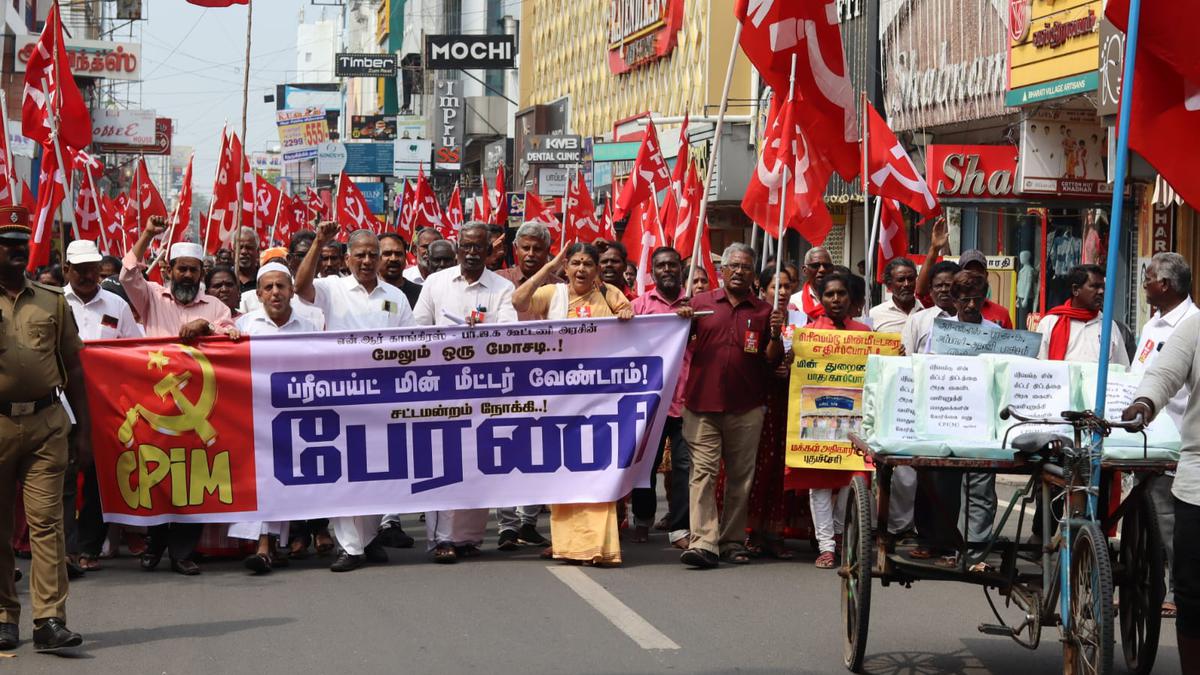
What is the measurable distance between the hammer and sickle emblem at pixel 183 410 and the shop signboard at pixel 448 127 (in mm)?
72400

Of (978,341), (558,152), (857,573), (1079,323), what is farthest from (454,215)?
(857,573)

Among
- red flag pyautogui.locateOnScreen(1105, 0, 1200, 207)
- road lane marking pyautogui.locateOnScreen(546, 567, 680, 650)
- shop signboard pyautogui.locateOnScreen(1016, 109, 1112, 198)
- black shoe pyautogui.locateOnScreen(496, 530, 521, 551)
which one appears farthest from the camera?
shop signboard pyautogui.locateOnScreen(1016, 109, 1112, 198)

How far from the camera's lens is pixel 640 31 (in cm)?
4803

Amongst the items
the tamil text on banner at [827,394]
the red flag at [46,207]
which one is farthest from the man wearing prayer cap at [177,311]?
the tamil text on banner at [827,394]

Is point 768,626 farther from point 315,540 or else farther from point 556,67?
point 556,67

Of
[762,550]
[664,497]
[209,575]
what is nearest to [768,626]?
[762,550]

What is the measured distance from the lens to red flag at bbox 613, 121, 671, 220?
64.8 feet

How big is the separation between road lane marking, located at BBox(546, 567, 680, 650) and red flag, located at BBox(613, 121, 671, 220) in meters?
10.2

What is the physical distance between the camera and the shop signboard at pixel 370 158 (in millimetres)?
101500

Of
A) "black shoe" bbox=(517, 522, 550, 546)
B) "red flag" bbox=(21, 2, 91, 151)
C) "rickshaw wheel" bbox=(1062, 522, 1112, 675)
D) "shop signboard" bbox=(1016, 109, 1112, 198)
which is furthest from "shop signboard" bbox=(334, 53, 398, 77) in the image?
"rickshaw wheel" bbox=(1062, 522, 1112, 675)

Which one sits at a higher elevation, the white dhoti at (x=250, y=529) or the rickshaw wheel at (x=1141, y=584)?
the rickshaw wheel at (x=1141, y=584)

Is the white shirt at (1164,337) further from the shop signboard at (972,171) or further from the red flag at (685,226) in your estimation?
the shop signboard at (972,171)

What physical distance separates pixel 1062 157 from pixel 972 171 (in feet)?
5.86

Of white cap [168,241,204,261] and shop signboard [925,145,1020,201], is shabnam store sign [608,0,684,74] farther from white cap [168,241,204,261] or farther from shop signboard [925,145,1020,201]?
white cap [168,241,204,261]
